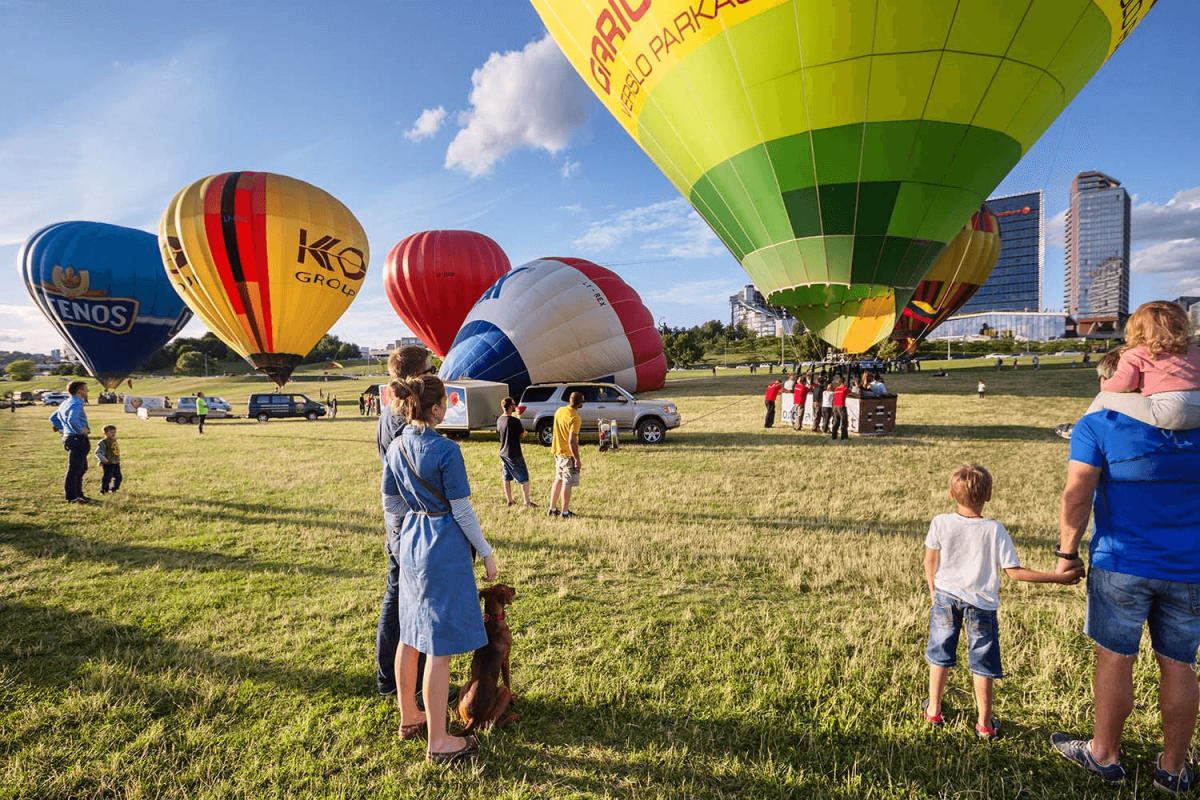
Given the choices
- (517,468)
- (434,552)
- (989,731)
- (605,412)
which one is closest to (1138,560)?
(989,731)

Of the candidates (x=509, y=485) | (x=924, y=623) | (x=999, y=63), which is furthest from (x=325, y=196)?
(x=924, y=623)

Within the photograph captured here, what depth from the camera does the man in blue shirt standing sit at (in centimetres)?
793

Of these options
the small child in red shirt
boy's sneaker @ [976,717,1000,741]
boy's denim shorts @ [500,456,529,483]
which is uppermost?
the small child in red shirt

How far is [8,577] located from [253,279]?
1594 centimetres

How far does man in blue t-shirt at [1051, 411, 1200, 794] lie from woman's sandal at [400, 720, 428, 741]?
329cm

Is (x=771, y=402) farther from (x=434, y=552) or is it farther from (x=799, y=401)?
(x=434, y=552)

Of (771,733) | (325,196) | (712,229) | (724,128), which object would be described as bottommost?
(771,733)

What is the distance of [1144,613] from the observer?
2389 millimetres

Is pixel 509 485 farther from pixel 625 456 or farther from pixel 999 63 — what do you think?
pixel 999 63

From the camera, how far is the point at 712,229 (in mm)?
10289

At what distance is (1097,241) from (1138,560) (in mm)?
243454

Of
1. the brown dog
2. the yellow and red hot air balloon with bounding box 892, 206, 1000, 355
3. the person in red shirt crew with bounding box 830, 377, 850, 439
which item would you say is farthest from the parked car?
the yellow and red hot air balloon with bounding box 892, 206, 1000, 355

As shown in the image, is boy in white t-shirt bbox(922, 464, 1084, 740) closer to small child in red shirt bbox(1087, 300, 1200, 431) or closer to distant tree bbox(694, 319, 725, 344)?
small child in red shirt bbox(1087, 300, 1200, 431)

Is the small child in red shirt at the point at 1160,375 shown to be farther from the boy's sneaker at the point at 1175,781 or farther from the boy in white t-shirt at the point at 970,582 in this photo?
the boy's sneaker at the point at 1175,781
